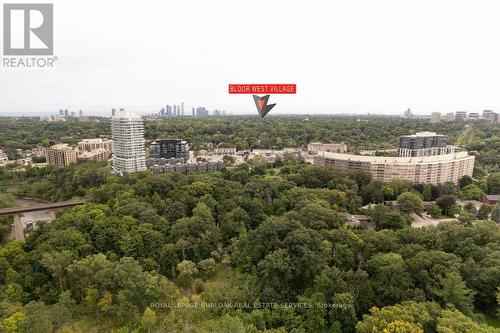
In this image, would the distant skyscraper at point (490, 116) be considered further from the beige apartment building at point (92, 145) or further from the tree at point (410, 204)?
the beige apartment building at point (92, 145)

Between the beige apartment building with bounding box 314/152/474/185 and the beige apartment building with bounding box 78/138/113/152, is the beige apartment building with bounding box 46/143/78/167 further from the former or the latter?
the beige apartment building with bounding box 314/152/474/185

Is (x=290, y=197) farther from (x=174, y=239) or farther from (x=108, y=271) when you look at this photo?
(x=108, y=271)

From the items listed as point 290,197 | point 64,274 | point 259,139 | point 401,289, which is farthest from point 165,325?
point 259,139

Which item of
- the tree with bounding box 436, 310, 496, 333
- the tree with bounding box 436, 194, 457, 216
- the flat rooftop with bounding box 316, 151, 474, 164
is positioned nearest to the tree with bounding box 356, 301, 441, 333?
the tree with bounding box 436, 310, 496, 333

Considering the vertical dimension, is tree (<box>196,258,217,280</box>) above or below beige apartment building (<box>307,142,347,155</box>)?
below

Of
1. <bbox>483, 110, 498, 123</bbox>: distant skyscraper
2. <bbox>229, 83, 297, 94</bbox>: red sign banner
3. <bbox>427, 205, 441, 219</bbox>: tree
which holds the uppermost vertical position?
<bbox>483, 110, 498, 123</bbox>: distant skyscraper

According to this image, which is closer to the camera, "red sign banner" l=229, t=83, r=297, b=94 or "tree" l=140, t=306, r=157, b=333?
"tree" l=140, t=306, r=157, b=333

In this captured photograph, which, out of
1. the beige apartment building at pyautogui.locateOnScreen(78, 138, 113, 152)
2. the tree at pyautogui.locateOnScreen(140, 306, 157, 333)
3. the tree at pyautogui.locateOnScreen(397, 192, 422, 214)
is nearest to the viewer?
the tree at pyautogui.locateOnScreen(140, 306, 157, 333)

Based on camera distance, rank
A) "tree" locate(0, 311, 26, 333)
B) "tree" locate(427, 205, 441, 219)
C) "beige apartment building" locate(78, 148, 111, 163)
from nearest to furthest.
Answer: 1. "tree" locate(0, 311, 26, 333)
2. "tree" locate(427, 205, 441, 219)
3. "beige apartment building" locate(78, 148, 111, 163)
